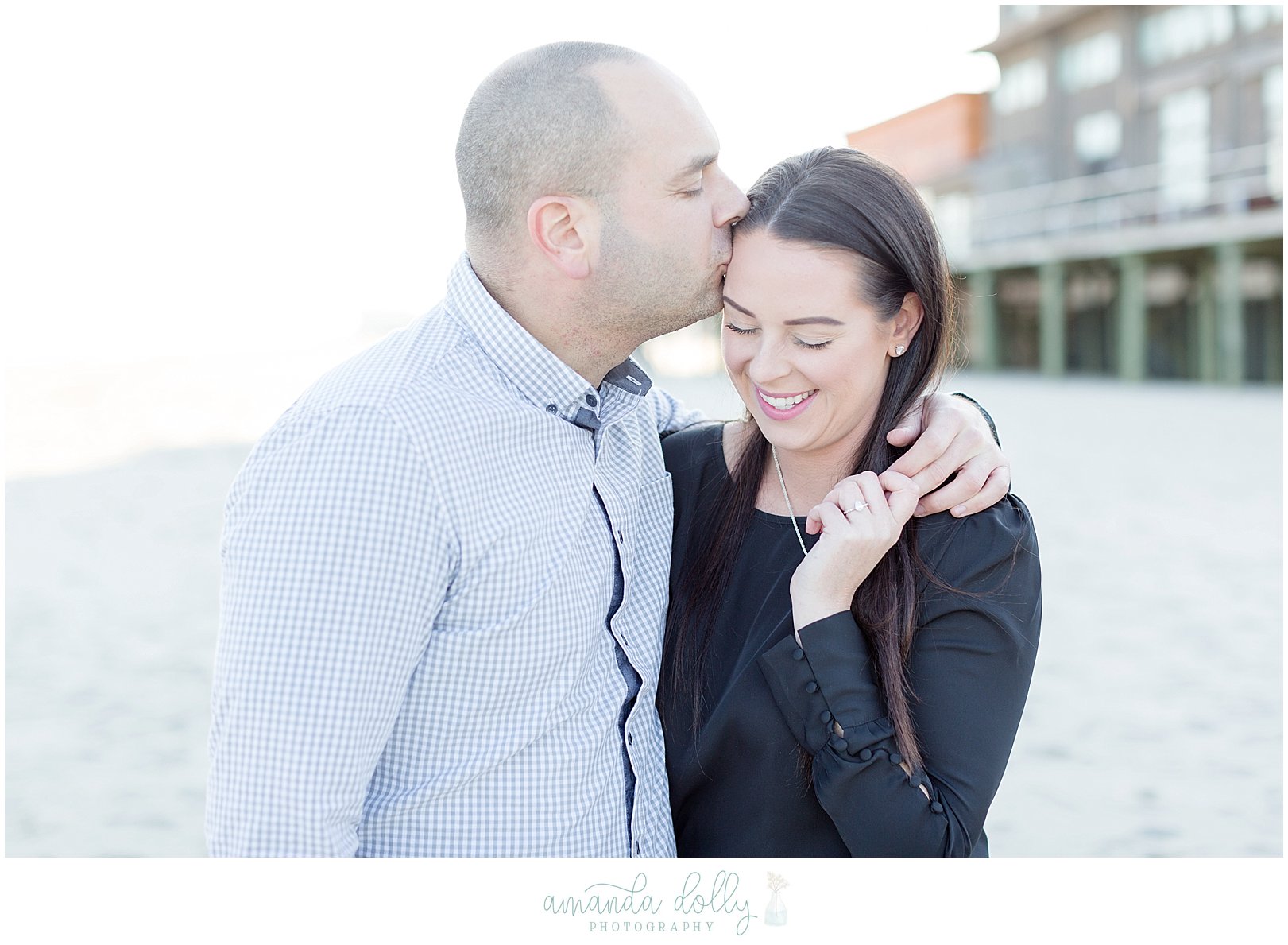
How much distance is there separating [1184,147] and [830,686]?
1036 inches

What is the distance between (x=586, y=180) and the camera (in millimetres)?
1967

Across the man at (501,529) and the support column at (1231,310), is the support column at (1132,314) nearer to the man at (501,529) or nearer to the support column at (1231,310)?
the support column at (1231,310)

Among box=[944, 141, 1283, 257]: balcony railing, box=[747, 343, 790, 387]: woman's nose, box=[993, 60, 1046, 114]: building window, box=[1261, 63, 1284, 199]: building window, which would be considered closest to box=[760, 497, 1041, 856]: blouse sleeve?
box=[747, 343, 790, 387]: woman's nose

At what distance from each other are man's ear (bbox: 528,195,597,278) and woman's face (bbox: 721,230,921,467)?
359mm

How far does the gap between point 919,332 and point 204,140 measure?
246 centimetres

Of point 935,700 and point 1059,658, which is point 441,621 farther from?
point 1059,658

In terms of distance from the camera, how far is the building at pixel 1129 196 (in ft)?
71.1

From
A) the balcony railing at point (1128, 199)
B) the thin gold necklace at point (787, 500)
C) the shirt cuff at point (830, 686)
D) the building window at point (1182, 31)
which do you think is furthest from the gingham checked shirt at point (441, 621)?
the building window at point (1182, 31)

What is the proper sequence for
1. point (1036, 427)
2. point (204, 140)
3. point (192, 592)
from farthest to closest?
point (1036, 427) < point (192, 592) < point (204, 140)

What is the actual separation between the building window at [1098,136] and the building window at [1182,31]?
65.2 inches
